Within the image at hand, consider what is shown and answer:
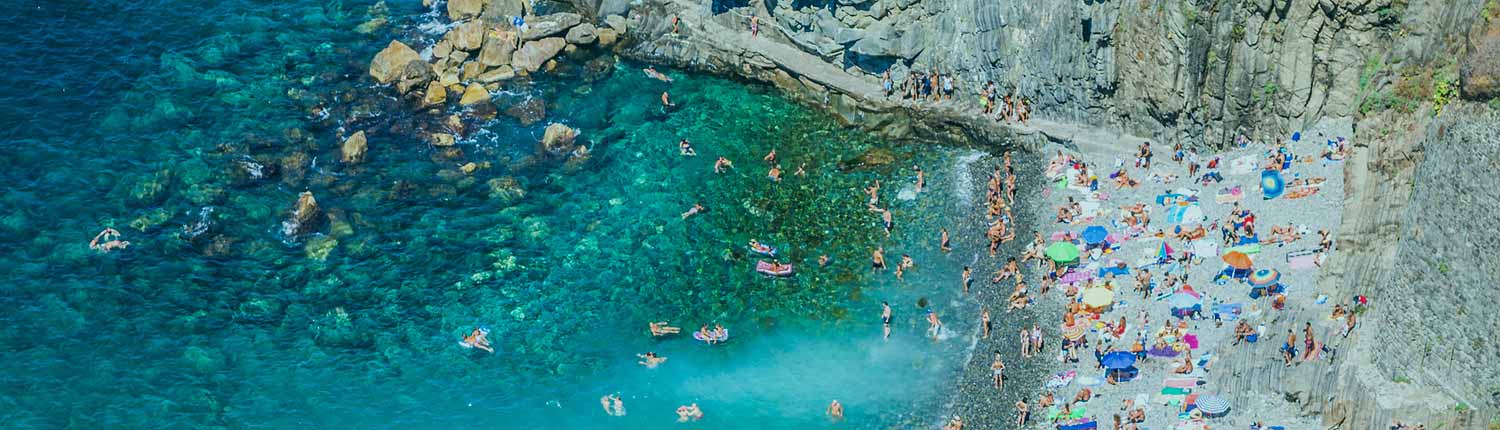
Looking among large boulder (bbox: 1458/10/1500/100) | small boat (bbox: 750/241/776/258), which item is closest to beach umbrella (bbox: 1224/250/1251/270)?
large boulder (bbox: 1458/10/1500/100)

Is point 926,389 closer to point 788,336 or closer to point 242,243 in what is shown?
point 788,336

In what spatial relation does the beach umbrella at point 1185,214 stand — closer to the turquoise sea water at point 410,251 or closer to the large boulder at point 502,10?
the turquoise sea water at point 410,251

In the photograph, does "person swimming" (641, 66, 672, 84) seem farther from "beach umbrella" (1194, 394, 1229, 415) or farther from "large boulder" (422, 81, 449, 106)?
"beach umbrella" (1194, 394, 1229, 415)

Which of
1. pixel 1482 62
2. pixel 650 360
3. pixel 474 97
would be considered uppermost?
pixel 1482 62

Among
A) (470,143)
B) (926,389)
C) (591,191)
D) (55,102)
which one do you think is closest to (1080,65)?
(926,389)

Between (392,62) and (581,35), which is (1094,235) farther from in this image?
(392,62)

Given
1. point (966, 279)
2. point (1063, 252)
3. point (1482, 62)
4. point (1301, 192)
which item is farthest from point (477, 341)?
point (1482, 62)
